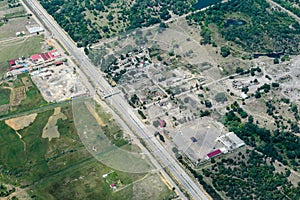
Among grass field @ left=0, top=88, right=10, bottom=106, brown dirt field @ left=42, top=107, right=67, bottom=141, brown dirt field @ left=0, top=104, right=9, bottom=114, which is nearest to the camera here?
brown dirt field @ left=42, top=107, right=67, bottom=141

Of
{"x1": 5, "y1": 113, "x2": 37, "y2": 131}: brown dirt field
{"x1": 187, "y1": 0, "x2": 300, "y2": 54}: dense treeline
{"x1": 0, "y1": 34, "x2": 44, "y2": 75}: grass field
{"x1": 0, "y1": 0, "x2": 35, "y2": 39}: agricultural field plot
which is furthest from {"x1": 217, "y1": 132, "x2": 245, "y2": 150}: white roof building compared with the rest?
{"x1": 0, "y1": 0, "x2": 35, "y2": 39}: agricultural field plot

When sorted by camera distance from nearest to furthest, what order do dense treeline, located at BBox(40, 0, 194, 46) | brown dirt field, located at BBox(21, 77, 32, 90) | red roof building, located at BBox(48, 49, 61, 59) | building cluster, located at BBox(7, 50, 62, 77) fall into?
1. brown dirt field, located at BBox(21, 77, 32, 90)
2. building cluster, located at BBox(7, 50, 62, 77)
3. red roof building, located at BBox(48, 49, 61, 59)
4. dense treeline, located at BBox(40, 0, 194, 46)

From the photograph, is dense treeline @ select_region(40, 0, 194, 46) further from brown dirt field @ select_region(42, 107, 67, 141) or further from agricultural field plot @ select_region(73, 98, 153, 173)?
agricultural field plot @ select_region(73, 98, 153, 173)

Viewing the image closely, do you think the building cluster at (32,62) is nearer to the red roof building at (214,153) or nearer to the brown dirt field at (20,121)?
the brown dirt field at (20,121)

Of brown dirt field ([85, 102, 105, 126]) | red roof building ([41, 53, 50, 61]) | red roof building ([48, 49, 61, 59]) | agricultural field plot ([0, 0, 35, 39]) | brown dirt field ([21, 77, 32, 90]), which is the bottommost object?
agricultural field plot ([0, 0, 35, 39])

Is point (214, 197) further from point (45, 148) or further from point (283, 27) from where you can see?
point (283, 27)

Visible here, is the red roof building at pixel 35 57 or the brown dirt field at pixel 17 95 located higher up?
the red roof building at pixel 35 57

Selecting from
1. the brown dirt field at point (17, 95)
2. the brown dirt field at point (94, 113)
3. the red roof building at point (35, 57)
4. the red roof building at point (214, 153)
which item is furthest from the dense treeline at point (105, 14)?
the red roof building at point (214, 153)
